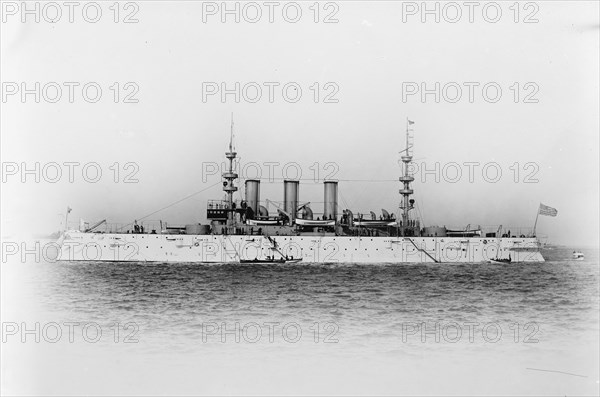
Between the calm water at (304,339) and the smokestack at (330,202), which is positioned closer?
the calm water at (304,339)

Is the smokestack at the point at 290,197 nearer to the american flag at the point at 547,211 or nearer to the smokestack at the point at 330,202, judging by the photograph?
the smokestack at the point at 330,202

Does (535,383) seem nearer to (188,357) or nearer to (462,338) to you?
(462,338)

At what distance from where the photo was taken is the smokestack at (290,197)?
115 feet

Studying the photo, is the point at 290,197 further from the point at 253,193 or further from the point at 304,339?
the point at 304,339

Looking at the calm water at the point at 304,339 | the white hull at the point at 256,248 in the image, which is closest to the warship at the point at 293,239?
the white hull at the point at 256,248

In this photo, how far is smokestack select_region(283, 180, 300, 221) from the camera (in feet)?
115

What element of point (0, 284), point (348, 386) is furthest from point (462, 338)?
point (0, 284)

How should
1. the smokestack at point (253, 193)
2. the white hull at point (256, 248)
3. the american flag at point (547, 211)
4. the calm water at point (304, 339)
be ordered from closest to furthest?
the calm water at point (304, 339) < the american flag at point (547, 211) < the white hull at point (256, 248) < the smokestack at point (253, 193)

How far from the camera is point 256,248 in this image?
108 feet

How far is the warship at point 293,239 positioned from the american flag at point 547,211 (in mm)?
6547

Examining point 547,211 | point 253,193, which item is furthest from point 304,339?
point 253,193

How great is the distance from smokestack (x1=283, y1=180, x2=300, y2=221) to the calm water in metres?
15.1

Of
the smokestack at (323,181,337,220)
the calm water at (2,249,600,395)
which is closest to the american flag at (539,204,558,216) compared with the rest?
the calm water at (2,249,600,395)

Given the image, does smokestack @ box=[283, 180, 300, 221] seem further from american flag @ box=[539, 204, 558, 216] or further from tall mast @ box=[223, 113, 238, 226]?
american flag @ box=[539, 204, 558, 216]
